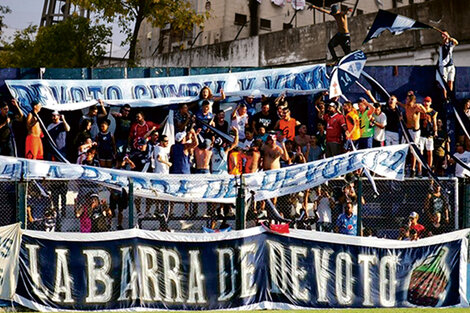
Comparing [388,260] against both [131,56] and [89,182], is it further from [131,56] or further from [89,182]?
[131,56]

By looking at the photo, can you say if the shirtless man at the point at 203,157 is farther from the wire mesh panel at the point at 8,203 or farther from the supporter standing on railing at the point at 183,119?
the wire mesh panel at the point at 8,203

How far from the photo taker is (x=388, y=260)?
444 inches

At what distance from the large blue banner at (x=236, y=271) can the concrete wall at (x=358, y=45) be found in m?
14.6

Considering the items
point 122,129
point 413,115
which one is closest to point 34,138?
point 122,129

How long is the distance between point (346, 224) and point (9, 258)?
17.7 feet

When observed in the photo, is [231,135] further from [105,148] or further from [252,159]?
[105,148]

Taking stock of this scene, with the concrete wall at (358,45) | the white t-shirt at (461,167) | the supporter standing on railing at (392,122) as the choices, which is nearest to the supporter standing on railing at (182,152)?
the supporter standing on railing at (392,122)

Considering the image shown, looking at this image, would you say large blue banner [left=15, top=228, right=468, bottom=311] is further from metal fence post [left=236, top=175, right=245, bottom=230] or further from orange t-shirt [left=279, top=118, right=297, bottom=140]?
orange t-shirt [left=279, top=118, right=297, bottom=140]

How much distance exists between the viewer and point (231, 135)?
1605cm

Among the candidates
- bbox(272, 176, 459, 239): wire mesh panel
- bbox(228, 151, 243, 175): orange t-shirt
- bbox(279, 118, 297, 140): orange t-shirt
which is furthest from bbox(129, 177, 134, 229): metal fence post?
bbox(279, 118, 297, 140): orange t-shirt

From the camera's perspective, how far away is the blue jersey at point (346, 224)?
472 inches

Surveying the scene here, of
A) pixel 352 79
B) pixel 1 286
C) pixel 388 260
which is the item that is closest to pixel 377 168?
pixel 388 260

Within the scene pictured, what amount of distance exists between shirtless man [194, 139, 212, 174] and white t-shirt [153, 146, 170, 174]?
0.60 meters

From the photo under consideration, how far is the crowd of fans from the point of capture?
587 inches
